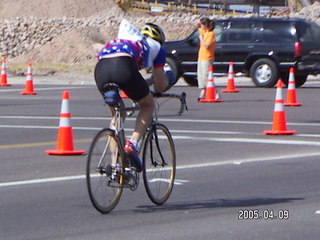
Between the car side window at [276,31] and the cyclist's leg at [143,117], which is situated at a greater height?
the car side window at [276,31]

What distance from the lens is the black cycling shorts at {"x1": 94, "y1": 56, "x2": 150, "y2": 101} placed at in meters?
8.69

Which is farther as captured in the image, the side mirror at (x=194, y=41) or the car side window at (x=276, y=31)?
the side mirror at (x=194, y=41)

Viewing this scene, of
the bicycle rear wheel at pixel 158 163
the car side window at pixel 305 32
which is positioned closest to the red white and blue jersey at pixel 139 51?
the bicycle rear wheel at pixel 158 163

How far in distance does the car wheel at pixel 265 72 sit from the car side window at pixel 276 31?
0.69 meters

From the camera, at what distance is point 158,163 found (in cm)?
947

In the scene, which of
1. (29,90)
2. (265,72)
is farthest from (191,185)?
(265,72)

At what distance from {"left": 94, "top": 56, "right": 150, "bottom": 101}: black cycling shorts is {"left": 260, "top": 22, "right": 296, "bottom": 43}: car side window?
19.7 m

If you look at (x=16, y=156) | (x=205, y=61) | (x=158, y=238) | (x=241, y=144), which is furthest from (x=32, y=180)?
(x=205, y=61)

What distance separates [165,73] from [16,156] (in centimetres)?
441

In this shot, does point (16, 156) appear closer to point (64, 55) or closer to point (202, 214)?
point (202, 214)

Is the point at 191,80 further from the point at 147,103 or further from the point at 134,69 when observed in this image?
the point at 134,69

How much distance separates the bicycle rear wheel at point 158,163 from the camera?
A: 9.20m

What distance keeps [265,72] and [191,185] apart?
17558mm

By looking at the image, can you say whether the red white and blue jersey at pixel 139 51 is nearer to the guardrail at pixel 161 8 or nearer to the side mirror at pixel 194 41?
the side mirror at pixel 194 41
